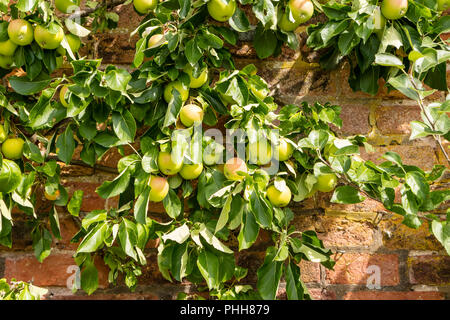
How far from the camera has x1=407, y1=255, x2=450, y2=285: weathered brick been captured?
41.3 inches

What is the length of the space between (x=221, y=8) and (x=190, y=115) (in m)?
0.22

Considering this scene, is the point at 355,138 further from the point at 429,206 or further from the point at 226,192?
the point at 226,192

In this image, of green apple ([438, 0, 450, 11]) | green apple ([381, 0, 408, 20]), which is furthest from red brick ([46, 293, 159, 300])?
green apple ([438, 0, 450, 11])

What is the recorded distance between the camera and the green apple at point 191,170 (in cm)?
90

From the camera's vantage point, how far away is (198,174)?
3.02 feet

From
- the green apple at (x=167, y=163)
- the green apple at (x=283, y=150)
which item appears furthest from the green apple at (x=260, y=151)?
the green apple at (x=167, y=163)

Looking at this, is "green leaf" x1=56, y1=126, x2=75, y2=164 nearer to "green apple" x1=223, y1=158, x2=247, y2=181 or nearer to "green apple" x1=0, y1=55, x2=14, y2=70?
"green apple" x1=0, y1=55, x2=14, y2=70

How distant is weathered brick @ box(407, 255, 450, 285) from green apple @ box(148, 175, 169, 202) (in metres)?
0.60

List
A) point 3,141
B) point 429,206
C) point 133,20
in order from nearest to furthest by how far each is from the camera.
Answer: point 429,206 < point 3,141 < point 133,20

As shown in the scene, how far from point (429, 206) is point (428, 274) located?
0.30 metres

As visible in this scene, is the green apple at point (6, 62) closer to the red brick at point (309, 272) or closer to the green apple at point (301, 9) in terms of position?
the green apple at point (301, 9)

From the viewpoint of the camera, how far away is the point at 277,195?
0.92 metres

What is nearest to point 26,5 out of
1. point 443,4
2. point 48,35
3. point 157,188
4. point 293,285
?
point 48,35
